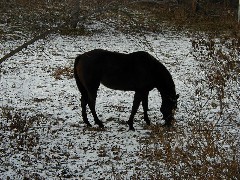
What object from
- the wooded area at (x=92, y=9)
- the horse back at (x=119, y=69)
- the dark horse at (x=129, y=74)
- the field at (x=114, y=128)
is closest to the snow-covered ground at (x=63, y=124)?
the field at (x=114, y=128)

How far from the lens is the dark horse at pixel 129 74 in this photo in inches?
301

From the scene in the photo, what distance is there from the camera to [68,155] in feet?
21.4

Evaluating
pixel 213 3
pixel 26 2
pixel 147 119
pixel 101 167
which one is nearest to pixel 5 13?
pixel 26 2

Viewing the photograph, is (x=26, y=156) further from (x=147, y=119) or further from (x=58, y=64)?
(x=58, y=64)

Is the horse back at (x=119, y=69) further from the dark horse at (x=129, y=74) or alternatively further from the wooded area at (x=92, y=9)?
the wooded area at (x=92, y=9)

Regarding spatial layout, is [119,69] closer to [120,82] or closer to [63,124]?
[120,82]

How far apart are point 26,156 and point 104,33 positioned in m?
12.5

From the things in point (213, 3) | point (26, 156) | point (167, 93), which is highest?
point (213, 3)

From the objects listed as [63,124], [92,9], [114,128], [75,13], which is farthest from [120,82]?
[92,9]

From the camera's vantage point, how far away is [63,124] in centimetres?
813

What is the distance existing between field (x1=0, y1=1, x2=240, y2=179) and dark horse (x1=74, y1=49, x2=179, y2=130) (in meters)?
0.39

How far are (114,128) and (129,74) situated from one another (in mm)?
1221

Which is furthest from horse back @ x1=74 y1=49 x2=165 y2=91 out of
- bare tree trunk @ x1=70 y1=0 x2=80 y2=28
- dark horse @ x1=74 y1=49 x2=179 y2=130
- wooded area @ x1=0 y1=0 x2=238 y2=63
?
wooded area @ x1=0 y1=0 x2=238 y2=63

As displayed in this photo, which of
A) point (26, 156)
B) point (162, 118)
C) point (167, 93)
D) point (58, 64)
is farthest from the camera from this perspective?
point (58, 64)
